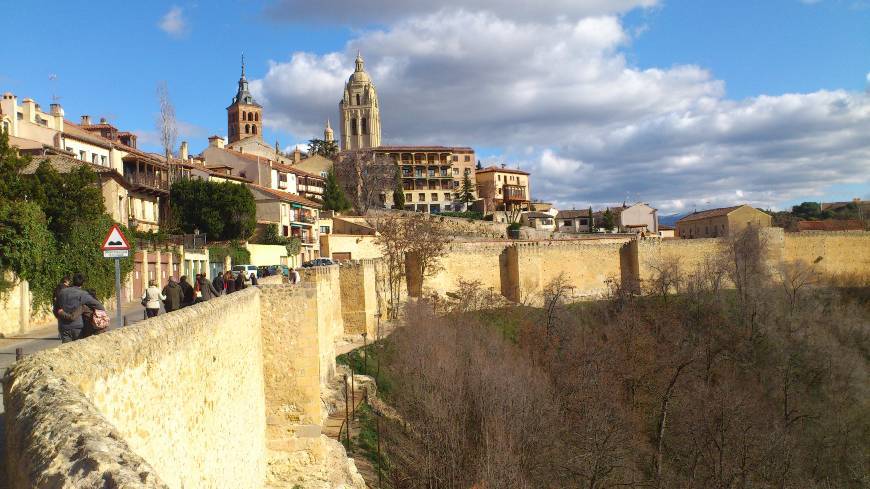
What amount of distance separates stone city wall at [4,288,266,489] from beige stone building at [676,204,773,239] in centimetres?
6039

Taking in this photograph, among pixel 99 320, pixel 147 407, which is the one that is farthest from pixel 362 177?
pixel 147 407

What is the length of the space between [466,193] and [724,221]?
90.5 feet

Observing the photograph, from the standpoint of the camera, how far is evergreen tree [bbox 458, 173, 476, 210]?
7810 centimetres

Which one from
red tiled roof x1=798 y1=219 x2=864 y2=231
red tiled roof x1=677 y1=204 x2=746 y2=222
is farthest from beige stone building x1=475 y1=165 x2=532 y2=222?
red tiled roof x1=798 y1=219 x2=864 y2=231

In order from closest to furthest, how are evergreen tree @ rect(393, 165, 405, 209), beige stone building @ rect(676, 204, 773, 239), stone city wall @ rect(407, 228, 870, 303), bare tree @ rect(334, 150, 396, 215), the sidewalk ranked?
1. the sidewalk
2. stone city wall @ rect(407, 228, 870, 303)
3. bare tree @ rect(334, 150, 396, 215)
4. beige stone building @ rect(676, 204, 773, 239)
5. evergreen tree @ rect(393, 165, 405, 209)

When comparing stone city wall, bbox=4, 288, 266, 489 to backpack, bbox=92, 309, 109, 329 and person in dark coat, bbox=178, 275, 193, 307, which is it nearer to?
backpack, bbox=92, 309, 109, 329

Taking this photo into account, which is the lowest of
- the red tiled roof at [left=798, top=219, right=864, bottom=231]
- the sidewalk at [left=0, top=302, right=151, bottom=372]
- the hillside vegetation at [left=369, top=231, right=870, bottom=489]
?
the hillside vegetation at [left=369, top=231, right=870, bottom=489]

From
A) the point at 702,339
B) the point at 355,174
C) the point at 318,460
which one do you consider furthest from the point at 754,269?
the point at 318,460

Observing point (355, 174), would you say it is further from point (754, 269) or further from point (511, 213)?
point (754, 269)

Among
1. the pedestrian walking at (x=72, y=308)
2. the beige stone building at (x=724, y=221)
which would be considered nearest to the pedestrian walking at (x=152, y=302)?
the pedestrian walking at (x=72, y=308)

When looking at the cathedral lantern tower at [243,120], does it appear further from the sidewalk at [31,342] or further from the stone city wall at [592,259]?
the sidewalk at [31,342]

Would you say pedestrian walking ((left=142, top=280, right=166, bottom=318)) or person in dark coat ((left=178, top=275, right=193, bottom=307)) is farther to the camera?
person in dark coat ((left=178, top=275, right=193, bottom=307))

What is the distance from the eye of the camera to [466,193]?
256 ft

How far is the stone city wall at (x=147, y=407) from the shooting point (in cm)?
323
